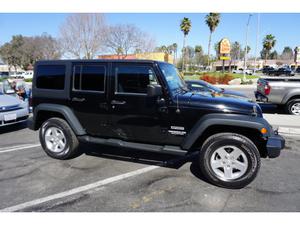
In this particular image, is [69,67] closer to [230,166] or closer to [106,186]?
[106,186]

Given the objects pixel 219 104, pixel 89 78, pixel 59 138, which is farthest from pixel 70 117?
pixel 219 104

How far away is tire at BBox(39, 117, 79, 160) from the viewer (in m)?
4.27

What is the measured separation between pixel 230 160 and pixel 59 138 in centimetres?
326

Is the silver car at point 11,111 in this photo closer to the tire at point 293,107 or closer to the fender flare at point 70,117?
the fender flare at point 70,117

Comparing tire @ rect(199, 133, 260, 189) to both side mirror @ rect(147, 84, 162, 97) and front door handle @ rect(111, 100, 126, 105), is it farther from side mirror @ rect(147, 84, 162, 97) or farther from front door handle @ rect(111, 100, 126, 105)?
front door handle @ rect(111, 100, 126, 105)


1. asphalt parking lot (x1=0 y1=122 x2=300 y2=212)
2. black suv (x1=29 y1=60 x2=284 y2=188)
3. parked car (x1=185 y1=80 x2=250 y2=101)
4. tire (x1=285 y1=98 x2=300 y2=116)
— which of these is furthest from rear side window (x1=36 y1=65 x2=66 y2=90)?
tire (x1=285 y1=98 x2=300 y2=116)

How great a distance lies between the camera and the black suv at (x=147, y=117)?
3.27 meters

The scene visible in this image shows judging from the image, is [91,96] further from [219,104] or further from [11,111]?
[11,111]

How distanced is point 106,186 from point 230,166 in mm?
1927

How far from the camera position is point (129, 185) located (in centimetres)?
340

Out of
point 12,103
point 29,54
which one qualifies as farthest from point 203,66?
point 12,103

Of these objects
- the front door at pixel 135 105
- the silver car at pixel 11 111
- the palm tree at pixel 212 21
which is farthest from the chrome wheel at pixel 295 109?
the palm tree at pixel 212 21

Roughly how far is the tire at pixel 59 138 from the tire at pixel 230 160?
2.50m

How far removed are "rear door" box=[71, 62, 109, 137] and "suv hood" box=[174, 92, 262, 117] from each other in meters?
1.34
